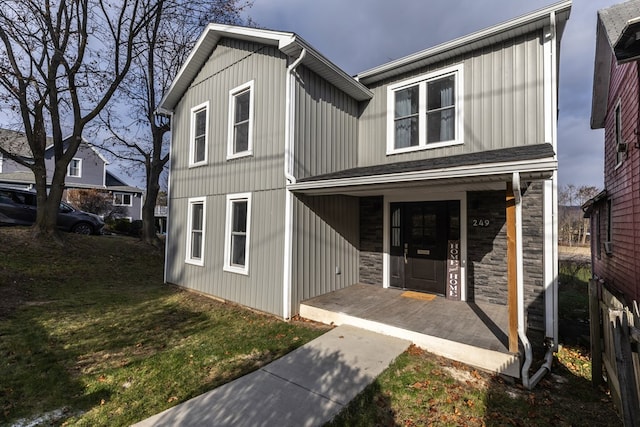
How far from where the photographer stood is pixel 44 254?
A: 33.0 feet

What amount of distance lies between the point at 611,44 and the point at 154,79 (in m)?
16.6

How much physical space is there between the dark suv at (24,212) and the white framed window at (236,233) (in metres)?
11.0

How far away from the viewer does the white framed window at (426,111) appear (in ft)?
20.7

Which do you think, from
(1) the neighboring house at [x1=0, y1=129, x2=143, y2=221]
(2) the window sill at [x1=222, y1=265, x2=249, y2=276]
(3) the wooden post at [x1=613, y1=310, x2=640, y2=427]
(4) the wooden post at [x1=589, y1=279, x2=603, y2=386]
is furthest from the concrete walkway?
(1) the neighboring house at [x1=0, y1=129, x2=143, y2=221]

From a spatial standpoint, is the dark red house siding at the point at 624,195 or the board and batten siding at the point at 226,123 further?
the board and batten siding at the point at 226,123

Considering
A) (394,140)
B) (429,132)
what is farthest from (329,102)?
(429,132)

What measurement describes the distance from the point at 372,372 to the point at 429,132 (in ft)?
16.6

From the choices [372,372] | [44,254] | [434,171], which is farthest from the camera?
[44,254]

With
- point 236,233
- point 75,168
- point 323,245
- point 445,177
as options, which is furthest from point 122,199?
point 445,177

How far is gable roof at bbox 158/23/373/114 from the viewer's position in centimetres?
582

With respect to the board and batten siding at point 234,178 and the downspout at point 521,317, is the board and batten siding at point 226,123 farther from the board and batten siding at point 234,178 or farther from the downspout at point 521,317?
the downspout at point 521,317

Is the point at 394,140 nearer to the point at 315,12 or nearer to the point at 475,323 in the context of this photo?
the point at 475,323

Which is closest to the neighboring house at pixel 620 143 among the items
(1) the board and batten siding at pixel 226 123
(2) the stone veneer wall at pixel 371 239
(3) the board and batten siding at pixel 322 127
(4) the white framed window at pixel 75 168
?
(2) the stone veneer wall at pixel 371 239

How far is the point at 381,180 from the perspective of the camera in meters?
4.78
